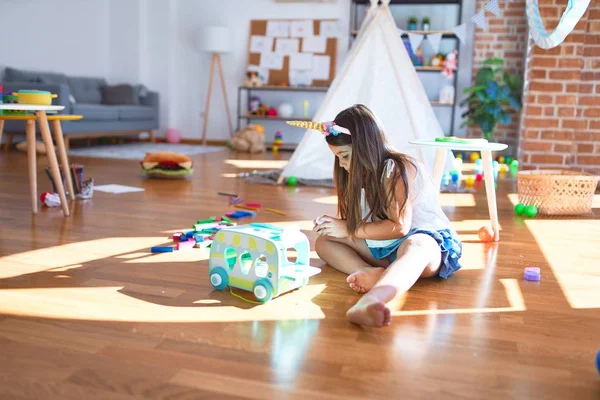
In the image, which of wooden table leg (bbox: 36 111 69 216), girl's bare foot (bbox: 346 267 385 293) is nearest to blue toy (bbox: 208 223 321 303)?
girl's bare foot (bbox: 346 267 385 293)

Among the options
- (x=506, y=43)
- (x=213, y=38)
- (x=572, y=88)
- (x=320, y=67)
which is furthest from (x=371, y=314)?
(x=213, y=38)

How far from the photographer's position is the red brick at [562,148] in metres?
4.12

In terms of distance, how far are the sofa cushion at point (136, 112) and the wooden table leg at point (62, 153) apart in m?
3.28

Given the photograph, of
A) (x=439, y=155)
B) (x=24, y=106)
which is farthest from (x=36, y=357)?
(x=439, y=155)

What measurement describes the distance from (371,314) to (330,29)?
5.62m

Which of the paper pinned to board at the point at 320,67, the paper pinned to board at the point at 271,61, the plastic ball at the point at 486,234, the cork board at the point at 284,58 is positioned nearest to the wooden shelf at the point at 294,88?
the cork board at the point at 284,58

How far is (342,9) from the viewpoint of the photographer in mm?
6508

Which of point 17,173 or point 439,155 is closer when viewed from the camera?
point 439,155

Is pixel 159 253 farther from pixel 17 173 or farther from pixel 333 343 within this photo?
pixel 17 173

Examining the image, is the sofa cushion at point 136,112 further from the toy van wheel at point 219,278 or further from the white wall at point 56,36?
the toy van wheel at point 219,278

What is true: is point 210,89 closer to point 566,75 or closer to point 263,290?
point 566,75

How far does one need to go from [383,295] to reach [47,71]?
18.3 feet

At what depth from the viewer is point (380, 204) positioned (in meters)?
1.66

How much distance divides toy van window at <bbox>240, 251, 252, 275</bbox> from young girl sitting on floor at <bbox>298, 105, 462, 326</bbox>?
216 millimetres
